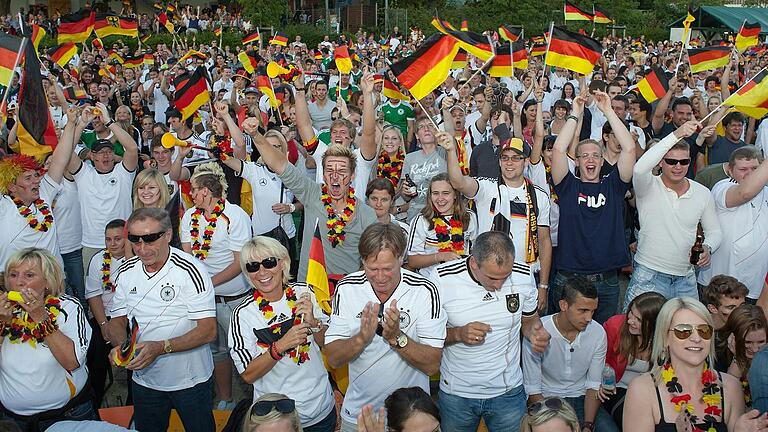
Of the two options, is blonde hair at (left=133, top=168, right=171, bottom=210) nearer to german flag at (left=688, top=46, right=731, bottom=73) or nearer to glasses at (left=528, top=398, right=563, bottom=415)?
glasses at (left=528, top=398, right=563, bottom=415)

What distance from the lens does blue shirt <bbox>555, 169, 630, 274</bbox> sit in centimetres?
589

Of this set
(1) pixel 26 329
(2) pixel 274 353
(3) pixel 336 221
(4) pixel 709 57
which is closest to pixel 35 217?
(1) pixel 26 329

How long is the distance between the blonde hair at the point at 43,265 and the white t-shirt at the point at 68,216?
96.9 inches

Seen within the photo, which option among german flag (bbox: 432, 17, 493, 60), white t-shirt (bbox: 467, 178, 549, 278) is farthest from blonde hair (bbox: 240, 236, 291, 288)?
german flag (bbox: 432, 17, 493, 60)

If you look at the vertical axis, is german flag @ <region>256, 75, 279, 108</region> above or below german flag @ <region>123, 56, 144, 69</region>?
above

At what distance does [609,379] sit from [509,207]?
1564 millimetres

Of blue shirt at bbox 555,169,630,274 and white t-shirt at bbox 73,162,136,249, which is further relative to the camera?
white t-shirt at bbox 73,162,136,249

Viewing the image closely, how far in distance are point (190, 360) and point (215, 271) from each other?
1.27 meters

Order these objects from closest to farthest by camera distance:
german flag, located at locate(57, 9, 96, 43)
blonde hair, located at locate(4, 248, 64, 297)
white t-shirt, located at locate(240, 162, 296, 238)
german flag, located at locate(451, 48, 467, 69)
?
blonde hair, located at locate(4, 248, 64, 297), white t-shirt, located at locate(240, 162, 296, 238), german flag, located at locate(57, 9, 96, 43), german flag, located at locate(451, 48, 467, 69)

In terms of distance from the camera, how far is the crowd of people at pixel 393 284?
3947mm

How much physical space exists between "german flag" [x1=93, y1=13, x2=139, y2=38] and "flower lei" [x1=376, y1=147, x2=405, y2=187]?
27.1 feet

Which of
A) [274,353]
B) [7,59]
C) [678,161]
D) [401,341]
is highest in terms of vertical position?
[7,59]

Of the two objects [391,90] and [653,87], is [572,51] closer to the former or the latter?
[653,87]

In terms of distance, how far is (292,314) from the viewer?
4242mm
